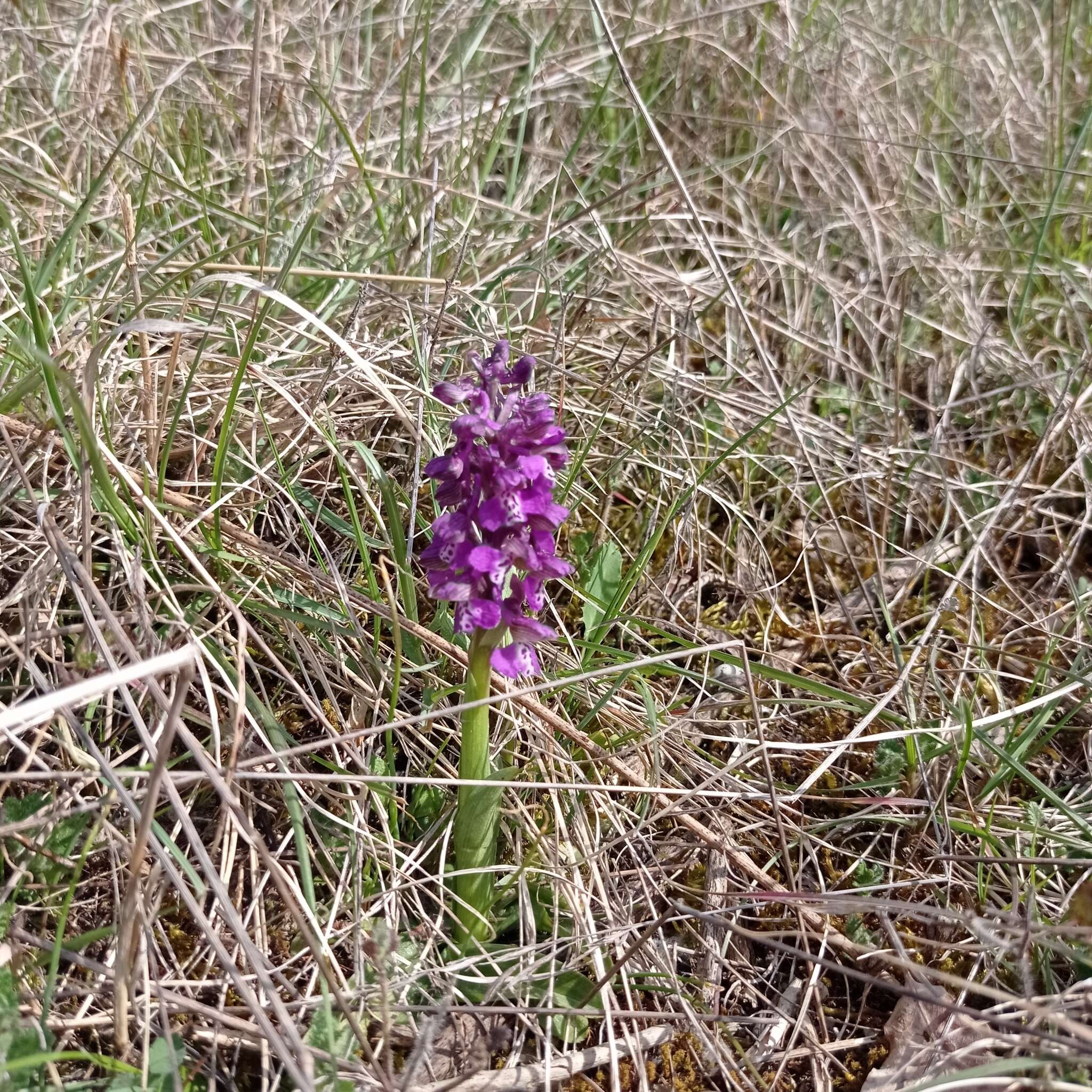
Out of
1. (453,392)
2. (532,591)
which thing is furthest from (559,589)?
(453,392)

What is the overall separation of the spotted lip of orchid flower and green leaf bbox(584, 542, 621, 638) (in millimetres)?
778

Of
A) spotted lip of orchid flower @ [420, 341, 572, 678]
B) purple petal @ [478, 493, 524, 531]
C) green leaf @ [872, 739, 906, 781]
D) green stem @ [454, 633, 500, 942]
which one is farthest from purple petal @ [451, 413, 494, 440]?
green leaf @ [872, 739, 906, 781]

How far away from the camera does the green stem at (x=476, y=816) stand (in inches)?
85.8

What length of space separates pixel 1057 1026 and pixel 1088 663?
125 centimetres

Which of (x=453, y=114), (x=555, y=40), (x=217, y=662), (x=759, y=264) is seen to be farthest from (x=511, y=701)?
(x=555, y=40)

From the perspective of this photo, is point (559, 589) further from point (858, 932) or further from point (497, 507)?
point (858, 932)

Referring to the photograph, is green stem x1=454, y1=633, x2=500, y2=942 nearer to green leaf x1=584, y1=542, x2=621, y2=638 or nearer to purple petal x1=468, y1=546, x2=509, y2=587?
purple petal x1=468, y1=546, x2=509, y2=587

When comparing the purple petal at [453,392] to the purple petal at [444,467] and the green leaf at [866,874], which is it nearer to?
the purple petal at [444,467]

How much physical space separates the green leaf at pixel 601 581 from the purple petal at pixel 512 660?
736 millimetres

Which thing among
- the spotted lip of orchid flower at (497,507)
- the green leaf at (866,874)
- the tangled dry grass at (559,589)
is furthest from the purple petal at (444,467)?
the green leaf at (866,874)

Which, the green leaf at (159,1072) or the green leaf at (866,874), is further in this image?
the green leaf at (866,874)

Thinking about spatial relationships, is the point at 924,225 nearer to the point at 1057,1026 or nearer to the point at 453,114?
the point at 453,114

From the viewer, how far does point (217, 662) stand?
2.36 metres

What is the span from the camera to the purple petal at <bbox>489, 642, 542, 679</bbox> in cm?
214
